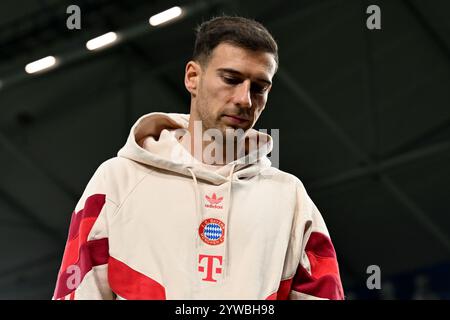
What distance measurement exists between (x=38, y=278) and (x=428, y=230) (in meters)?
5.91

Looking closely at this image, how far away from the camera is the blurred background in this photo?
10.6m

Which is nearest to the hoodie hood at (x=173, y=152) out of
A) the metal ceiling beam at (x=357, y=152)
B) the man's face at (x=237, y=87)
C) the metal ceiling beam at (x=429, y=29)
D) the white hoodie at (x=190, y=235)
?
the white hoodie at (x=190, y=235)

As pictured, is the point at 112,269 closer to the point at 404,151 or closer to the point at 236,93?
the point at 236,93

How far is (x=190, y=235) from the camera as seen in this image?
2.68 metres

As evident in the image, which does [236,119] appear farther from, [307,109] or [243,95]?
[307,109]

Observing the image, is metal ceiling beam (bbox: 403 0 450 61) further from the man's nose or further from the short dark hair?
the man's nose

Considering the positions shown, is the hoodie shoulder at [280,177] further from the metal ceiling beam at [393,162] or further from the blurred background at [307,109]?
the metal ceiling beam at [393,162]

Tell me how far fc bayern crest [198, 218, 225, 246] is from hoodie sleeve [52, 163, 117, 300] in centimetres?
26

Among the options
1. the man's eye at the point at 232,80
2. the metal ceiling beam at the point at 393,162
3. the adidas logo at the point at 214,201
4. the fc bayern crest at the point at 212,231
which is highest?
the metal ceiling beam at the point at 393,162

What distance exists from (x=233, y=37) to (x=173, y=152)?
0.39 m

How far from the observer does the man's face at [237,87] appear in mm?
2783

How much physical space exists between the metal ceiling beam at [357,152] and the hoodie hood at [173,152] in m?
7.99

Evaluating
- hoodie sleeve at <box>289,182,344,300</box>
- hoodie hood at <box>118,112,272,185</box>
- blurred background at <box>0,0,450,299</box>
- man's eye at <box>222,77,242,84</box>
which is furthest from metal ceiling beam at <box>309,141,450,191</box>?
man's eye at <box>222,77,242,84</box>
